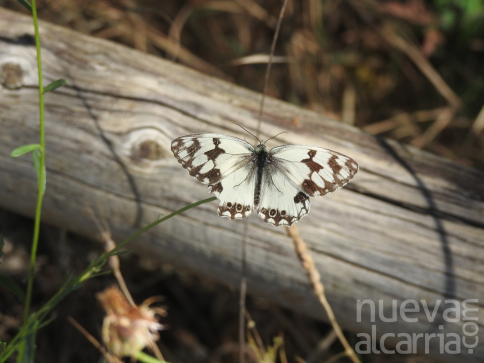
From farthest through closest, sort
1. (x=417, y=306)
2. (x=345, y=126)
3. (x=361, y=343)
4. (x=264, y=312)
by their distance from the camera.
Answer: (x=264, y=312), (x=361, y=343), (x=345, y=126), (x=417, y=306)

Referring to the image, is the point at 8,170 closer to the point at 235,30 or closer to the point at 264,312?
the point at 264,312

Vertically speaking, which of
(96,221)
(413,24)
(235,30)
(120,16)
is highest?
(413,24)

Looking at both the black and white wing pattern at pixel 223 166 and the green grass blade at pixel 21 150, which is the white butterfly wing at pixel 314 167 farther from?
the green grass blade at pixel 21 150

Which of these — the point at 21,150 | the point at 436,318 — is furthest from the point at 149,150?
the point at 436,318

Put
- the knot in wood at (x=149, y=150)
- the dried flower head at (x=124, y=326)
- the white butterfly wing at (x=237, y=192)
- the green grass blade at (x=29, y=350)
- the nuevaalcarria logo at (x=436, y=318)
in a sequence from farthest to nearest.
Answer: the knot in wood at (x=149, y=150) → the nuevaalcarria logo at (x=436, y=318) → the white butterfly wing at (x=237, y=192) → the green grass blade at (x=29, y=350) → the dried flower head at (x=124, y=326)

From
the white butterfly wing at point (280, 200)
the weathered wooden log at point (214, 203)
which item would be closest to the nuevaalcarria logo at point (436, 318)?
the weathered wooden log at point (214, 203)

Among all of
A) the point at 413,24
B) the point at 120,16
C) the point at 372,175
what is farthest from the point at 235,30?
the point at 372,175

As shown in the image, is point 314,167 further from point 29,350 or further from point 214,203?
point 29,350
